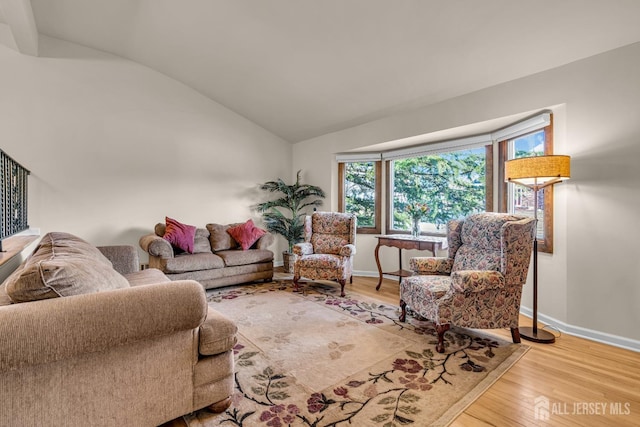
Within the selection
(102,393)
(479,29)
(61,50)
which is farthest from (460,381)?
(61,50)

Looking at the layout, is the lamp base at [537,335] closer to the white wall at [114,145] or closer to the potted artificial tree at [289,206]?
the potted artificial tree at [289,206]

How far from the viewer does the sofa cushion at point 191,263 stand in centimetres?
371

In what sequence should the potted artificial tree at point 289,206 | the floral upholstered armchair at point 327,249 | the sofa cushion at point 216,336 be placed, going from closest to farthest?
the sofa cushion at point 216,336
the floral upholstered armchair at point 327,249
the potted artificial tree at point 289,206

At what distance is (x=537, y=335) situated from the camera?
2578 mm

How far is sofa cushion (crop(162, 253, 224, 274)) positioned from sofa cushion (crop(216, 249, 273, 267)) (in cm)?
10

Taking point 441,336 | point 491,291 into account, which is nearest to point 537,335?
point 491,291

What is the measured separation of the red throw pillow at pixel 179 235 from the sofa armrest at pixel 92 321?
114 inches

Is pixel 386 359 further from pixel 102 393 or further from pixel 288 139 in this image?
pixel 288 139

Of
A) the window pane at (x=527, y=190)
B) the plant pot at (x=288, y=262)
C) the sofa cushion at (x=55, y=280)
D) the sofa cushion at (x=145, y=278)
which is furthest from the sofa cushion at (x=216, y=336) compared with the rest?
the plant pot at (x=288, y=262)

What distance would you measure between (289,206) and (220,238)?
1.45 metres

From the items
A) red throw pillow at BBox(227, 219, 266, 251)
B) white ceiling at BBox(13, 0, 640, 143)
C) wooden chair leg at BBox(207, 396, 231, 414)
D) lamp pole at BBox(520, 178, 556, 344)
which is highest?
white ceiling at BBox(13, 0, 640, 143)

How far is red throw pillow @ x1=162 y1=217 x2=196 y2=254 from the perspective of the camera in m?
4.12

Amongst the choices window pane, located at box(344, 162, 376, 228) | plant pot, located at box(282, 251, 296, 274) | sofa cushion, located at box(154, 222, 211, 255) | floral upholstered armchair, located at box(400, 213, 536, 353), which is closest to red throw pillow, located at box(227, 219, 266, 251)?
sofa cushion, located at box(154, 222, 211, 255)

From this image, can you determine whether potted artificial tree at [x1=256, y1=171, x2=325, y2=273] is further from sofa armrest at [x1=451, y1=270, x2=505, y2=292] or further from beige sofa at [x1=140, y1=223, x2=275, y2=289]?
sofa armrest at [x1=451, y1=270, x2=505, y2=292]
